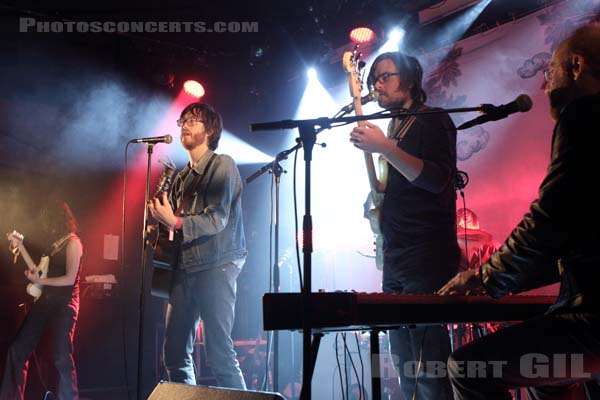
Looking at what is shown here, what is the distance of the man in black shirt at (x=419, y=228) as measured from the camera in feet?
7.72

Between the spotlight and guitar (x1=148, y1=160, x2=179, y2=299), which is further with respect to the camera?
the spotlight

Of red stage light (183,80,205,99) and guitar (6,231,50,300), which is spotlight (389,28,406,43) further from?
guitar (6,231,50,300)

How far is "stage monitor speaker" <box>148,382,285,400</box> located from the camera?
82.1 inches

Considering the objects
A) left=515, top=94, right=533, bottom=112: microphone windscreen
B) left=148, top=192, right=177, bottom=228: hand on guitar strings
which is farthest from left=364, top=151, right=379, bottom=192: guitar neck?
left=148, top=192, right=177, bottom=228: hand on guitar strings

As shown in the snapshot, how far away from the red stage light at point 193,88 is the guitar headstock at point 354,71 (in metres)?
4.16

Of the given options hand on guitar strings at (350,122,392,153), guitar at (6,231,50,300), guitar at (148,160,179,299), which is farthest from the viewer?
guitar at (6,231,50,300)

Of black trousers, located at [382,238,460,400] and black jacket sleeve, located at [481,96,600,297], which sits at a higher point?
black jacket sleeve, located at [481,96,600,297]

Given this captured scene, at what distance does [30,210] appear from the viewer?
6535 millimetres

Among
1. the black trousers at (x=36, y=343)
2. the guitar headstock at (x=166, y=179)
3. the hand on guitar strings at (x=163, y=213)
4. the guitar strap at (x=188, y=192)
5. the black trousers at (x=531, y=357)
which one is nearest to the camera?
the black trousers at (x=531, y=357)

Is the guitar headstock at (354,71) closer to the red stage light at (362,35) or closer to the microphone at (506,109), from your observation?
the microphone at (506,109)

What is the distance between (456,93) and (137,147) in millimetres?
4302

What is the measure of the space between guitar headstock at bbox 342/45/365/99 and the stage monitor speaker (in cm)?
180

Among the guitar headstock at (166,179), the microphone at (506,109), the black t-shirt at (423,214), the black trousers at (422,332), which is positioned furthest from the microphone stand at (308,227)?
the guitar headstock at (166,179)

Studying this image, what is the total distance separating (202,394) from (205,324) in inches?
45.2
